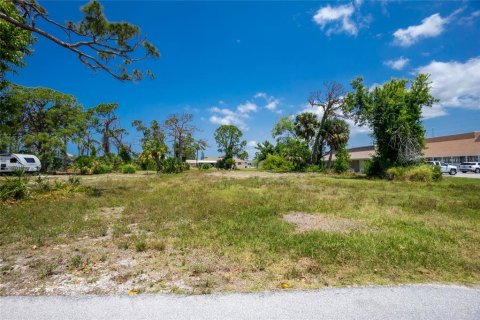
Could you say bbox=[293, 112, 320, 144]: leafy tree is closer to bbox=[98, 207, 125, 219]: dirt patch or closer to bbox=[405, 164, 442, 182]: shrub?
bbox=[405, 164, 442, 182]: shrub

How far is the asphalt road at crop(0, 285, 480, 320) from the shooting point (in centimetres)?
301

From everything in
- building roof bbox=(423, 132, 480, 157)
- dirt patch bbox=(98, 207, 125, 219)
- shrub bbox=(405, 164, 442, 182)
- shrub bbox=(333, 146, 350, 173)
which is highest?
building roof bbox=(423, 132, 480, 157)

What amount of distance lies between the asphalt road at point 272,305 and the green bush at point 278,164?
129ft

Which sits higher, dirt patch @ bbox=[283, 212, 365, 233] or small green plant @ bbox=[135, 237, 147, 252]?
small green plant @ bbox=[135, 237, 147, 252]

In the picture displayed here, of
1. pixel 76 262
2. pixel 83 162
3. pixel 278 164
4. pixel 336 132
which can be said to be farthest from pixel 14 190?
pixel 278 164

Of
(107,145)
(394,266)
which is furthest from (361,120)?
(107,145)

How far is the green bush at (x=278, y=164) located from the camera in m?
43.7

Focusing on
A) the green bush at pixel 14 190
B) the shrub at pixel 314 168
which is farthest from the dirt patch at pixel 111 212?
the shrub at pixel 314 168

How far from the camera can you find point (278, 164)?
48250 millimetres

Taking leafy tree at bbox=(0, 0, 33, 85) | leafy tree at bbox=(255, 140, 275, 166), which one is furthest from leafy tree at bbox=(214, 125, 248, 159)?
leafy tree at bbox=(0, 0, 33, 85)

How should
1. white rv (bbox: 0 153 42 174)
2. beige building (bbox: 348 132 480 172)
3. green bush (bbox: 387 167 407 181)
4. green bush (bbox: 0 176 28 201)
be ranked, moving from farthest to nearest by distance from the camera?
beige building (bbox: 348 132 480 172)
white rv (bbox: 0 153 42 174)
green bush (bbox: 387 167 407 181)
green bush (bbox: 0 176 28 201)

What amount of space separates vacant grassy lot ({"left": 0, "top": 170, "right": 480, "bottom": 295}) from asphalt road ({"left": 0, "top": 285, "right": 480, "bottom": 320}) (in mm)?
269

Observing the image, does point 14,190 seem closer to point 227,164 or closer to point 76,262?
point 76,262

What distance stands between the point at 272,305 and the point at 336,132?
40812 mm
